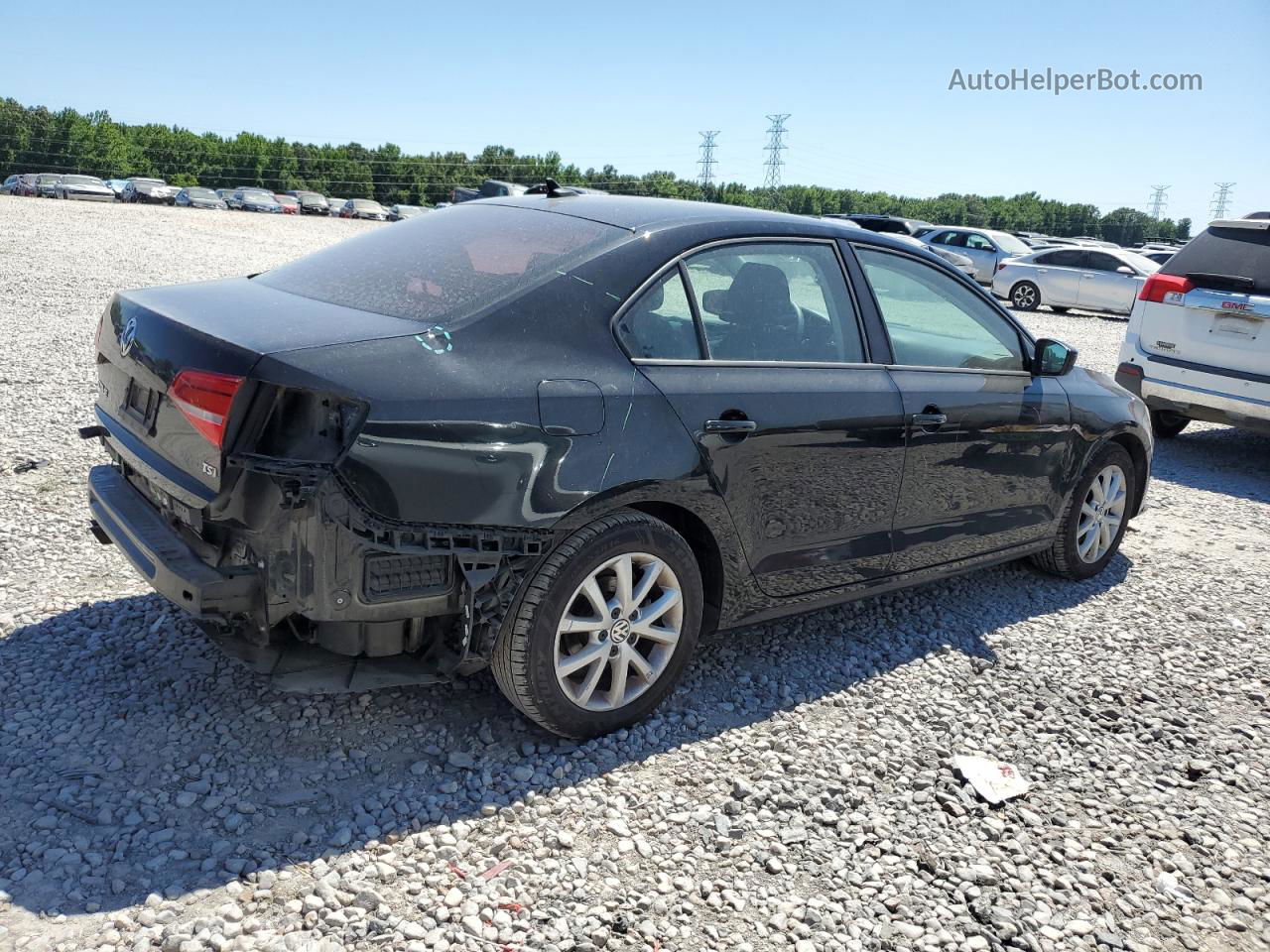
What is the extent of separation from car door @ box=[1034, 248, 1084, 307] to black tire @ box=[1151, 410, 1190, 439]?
1293 centimetres

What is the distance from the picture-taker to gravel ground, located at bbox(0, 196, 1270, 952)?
261 centimetres

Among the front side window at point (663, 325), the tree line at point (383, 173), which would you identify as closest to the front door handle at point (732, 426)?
the front side window at point (663, 325)

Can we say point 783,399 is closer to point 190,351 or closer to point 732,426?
point 732,426

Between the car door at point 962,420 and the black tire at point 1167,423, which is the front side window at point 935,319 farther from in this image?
the black tire at point 1167,423

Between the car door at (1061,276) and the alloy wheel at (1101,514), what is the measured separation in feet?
57.7

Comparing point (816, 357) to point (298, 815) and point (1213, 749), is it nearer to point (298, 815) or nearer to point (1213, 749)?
point (1213, 749)

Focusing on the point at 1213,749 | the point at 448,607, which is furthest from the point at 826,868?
the point at 1213,749

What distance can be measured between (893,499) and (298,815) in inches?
98.2

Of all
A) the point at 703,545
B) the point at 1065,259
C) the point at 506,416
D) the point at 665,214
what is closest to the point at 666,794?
the point at 703,545

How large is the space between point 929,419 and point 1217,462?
5998 millimetres

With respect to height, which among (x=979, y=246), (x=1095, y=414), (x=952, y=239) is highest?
(x=952, y=239)

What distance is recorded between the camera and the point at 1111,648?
460cm

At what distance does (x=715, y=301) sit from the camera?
364 cm

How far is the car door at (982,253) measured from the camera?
24828mm
